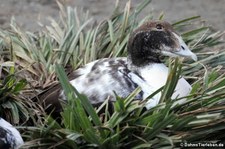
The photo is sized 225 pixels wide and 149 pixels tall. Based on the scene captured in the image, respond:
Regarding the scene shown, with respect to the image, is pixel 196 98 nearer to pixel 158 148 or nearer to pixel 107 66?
pixel 158 148

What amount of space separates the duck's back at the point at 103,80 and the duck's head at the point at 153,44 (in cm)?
11

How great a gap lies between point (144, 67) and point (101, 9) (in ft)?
9.05

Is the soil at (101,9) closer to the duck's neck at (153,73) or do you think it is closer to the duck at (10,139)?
the duck's neck at (153,73)

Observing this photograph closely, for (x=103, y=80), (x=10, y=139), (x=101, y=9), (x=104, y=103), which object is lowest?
(x=10, y=139)

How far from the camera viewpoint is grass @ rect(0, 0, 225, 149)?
4082 mm

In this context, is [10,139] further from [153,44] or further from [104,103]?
[153,44]

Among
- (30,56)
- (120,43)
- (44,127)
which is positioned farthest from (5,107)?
(120,43)

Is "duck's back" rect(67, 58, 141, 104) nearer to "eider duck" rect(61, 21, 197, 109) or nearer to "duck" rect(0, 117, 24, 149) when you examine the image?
"eider duck" rect(61, 21, 197, 109)

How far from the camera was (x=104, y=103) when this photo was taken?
4270 mm

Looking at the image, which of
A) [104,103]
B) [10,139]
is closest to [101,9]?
[104,103]

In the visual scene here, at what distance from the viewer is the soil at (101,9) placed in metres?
6.98

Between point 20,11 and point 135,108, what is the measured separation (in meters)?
3.25

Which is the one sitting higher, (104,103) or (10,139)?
(104,103)

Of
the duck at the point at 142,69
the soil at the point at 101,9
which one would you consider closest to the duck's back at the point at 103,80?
the duck at the point at 142,69
